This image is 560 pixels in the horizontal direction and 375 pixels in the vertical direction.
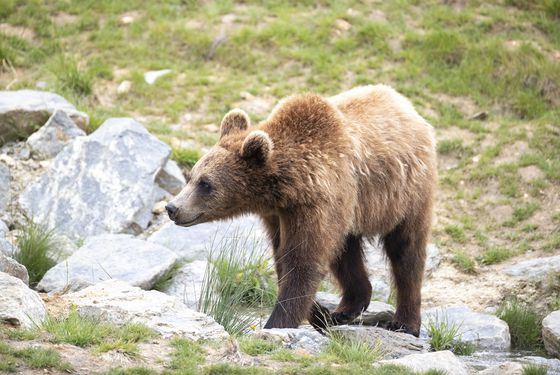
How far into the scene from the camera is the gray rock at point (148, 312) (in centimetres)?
589

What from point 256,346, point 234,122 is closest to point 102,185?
point 234,122

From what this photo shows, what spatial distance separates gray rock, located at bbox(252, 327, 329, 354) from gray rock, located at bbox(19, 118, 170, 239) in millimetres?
4229

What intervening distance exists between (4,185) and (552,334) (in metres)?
6.45

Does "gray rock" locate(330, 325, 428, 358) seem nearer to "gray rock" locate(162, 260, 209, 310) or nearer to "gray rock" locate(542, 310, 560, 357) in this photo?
"gray rock" locate(542, 310, 560, 357)

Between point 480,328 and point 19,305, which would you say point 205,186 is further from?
point 480,328

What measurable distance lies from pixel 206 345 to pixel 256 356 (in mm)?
336

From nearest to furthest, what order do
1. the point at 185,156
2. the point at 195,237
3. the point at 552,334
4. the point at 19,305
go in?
the point at 19,305, the point at 552,334, the point at 195,237, the point at 185,156

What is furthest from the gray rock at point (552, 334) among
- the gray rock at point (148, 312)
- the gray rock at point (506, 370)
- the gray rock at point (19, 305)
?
the gray rock at point (19, 305)

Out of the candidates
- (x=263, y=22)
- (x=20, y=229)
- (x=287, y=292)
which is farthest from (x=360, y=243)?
(x=263, y=22)

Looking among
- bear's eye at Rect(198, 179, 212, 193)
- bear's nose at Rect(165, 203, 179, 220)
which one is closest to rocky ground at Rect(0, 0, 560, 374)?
bear's nose at Rect(165, 203, 179, 220)

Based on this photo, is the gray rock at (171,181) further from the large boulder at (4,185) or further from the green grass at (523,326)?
the green grass at (523,326)

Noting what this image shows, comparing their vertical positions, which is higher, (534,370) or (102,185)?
(534,370)

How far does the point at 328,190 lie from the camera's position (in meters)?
6.89

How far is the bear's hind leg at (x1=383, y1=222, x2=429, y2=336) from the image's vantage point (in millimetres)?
7816
